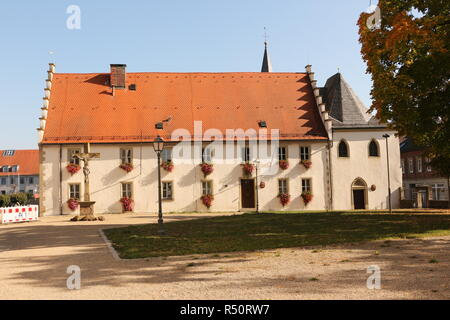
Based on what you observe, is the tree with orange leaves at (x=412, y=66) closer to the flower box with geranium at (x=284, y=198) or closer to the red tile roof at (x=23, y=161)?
the flower box with geranium at (x=284, y=198)

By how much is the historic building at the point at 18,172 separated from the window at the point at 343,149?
64.1 meters

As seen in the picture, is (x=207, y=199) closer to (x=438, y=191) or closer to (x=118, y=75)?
(x=118, y=75)

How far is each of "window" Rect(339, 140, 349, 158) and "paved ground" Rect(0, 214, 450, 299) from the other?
66.5ft

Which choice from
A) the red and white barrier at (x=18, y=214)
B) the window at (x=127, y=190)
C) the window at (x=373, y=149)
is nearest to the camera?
the red and white barrier at (x=18, y=214)

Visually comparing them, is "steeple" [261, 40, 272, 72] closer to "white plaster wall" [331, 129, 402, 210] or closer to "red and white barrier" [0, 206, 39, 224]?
"white plaster wall" [331, 129, 402, 210]

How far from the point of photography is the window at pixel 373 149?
110 ft

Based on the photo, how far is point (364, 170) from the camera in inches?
1314

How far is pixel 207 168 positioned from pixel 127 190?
629 cm

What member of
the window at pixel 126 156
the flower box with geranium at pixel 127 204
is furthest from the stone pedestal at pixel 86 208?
the window at pixel 126 156

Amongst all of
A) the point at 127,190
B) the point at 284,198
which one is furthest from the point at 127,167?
the point at 284,198

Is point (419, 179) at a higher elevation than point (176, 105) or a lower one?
lower

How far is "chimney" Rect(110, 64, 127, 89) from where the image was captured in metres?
35.1

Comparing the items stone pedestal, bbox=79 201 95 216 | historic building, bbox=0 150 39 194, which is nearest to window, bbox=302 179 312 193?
stone pedestal, bbox=79 201 95 216
